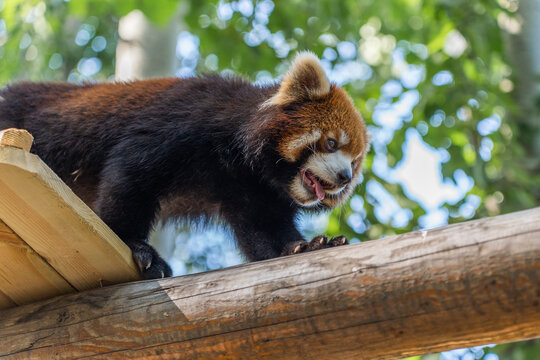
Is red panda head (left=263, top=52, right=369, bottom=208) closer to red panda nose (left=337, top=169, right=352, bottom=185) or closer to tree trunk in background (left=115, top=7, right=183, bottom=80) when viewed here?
red panda nose (left=337, top=169, right=352, bottom=185)

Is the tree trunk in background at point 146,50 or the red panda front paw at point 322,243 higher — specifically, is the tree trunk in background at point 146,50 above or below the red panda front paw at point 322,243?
below

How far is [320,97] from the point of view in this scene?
141 inches

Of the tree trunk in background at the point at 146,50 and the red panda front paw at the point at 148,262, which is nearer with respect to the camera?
the red panda front paw at the point at 148,262

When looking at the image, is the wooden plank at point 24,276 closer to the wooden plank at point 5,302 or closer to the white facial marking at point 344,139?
the wooden plank at point 5,302

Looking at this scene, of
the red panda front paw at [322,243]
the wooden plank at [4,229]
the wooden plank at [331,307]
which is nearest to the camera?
the wooden plank at [331,307]

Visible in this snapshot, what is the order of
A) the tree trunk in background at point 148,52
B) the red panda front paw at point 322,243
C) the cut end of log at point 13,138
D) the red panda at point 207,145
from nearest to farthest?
1. the cut end of log at point 13,138
2. the red panda front paw at point 322,243
3. the red panda at point 207,145
4. the tree trunk in background at point 148,52

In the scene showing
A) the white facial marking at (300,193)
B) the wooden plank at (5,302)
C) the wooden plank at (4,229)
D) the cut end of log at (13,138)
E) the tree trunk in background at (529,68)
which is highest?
the cut end of log at (13,138)

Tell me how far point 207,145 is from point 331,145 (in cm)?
65

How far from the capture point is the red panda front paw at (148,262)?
2.67 m

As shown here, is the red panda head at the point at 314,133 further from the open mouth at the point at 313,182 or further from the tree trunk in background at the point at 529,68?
the tree trunk in background at the point at 529,68

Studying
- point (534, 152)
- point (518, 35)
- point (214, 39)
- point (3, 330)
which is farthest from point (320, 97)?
point (518, 35)

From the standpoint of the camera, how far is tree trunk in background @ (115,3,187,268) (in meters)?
4.89

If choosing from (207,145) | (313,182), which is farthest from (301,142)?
(207,145)

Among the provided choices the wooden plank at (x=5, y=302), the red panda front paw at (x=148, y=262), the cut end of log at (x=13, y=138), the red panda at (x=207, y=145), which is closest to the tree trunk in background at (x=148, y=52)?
the red panda at (x=207, y=145)
